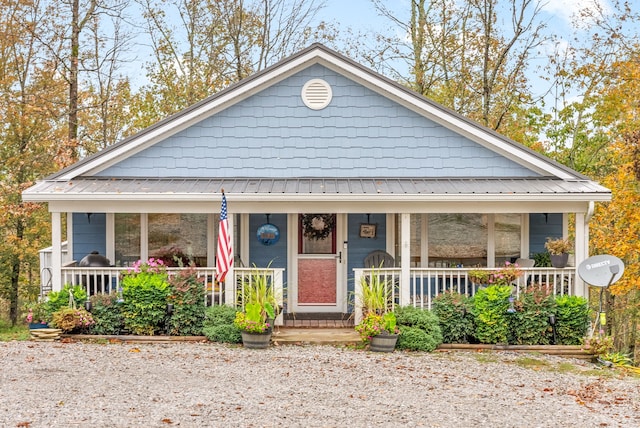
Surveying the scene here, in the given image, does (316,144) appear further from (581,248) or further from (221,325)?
(581,248)

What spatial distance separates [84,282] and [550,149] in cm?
1633

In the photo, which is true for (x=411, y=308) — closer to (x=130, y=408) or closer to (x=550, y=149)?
(x=130, y=408)

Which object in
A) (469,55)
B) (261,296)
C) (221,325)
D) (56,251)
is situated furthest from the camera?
(469,55)

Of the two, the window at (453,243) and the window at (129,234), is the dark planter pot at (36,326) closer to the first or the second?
the window at (129,234)

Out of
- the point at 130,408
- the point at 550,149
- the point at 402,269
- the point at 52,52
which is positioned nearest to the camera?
the point at 130,408

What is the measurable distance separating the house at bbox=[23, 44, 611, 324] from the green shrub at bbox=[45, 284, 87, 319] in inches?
13.4

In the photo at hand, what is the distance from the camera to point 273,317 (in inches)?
390

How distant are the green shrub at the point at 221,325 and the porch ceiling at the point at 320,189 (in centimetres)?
184

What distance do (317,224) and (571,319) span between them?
4804mm

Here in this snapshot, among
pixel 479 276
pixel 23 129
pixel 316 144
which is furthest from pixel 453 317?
pixel 23 129

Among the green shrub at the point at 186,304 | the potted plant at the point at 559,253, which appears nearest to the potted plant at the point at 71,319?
the green shrub at the point at 186,304

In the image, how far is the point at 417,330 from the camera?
387 inches

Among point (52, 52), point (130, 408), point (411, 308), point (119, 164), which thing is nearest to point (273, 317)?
point (411, 308)

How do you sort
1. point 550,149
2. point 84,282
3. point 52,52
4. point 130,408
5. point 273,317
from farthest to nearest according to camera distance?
point 550,149, point 52,52, point 84,282, point 273,317, point 130,408
